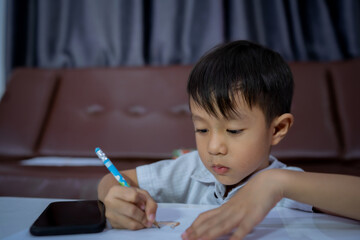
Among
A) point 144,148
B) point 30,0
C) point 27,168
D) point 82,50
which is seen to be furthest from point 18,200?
point 30,0

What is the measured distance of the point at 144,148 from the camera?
128 centimetres

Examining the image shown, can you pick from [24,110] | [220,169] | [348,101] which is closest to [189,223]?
[220,169]

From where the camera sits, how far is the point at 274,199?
47 cm

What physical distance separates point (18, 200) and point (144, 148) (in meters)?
0.71

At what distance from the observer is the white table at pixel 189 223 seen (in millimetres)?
433

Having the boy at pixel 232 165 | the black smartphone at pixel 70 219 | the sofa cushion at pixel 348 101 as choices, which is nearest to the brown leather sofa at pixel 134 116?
the sofa cushion at pixel 348 101

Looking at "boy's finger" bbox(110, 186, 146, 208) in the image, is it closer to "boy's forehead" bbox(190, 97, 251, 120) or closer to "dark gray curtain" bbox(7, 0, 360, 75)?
"boy's forehead" bbox(190, 97, 251, 120)

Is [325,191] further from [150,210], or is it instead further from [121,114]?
[121,114]

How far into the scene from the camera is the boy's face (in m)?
0.59

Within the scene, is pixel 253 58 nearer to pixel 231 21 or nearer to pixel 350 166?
pixel 350 166

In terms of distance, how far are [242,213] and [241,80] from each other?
0.28 m

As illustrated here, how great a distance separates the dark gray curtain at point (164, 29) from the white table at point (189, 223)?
47.0 inches

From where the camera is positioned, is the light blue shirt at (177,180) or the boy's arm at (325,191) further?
the light blue shirt at (177,180)

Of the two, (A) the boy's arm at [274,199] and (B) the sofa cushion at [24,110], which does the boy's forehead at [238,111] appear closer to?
(A) the boy's arm at [274,199]
